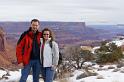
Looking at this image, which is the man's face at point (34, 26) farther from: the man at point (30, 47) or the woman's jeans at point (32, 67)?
the woman's jeans at point (32, 67)

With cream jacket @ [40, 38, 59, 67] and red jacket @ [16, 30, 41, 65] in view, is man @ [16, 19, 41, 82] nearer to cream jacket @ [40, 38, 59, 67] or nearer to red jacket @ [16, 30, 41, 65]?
red jacket @ [16, 30, 41, 65]

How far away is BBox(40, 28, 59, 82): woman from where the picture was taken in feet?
26.1

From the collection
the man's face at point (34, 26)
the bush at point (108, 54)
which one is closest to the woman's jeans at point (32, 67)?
the man's face at point (34, 26)

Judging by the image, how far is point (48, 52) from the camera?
8023mm

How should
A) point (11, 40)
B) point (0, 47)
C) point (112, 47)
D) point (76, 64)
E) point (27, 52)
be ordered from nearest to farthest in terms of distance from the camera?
1. point (27, 52)
2. point (76, 64)
3. point (112, 47)
4. point (0, 47)
5. point (11, 40)

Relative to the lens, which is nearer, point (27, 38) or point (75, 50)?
point (27, 38)

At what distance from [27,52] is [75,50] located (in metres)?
17.4

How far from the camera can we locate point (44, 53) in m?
7.98

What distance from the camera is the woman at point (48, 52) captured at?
7965mm

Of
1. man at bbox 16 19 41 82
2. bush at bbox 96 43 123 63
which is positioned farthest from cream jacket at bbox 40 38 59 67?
bush at bbox 96 43 123 63

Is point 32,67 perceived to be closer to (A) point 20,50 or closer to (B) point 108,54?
(A) point 20,50

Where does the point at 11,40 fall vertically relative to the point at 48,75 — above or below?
below

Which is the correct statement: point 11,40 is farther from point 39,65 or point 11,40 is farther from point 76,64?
point 39,65

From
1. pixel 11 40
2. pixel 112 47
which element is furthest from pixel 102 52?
pixel 11 40
